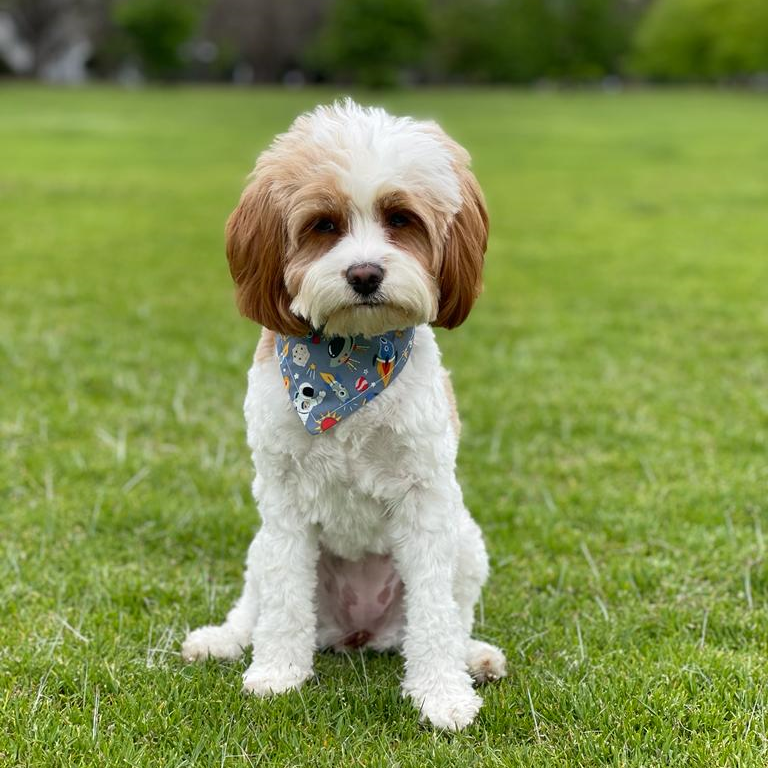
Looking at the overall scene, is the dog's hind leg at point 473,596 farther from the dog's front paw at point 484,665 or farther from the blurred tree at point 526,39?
the blurred tree at point 526,39

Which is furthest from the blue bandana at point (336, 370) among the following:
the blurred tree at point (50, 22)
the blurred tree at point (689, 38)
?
the blurred tree at point (689, 38)

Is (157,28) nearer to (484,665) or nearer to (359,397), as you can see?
(359,397)

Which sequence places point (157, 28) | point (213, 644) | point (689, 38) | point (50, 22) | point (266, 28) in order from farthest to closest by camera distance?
point (689, 38) → point (266, 28) → point (50, 22) → point (157, 28) → point (213, 644)

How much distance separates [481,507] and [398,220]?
7.73 feet

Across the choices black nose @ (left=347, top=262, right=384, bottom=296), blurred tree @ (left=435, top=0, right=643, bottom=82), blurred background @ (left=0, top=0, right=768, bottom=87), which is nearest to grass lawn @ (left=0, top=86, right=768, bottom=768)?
black nose @ (left=347, top=262, right=384, bottom=296)

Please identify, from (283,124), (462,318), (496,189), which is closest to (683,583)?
(462,318)

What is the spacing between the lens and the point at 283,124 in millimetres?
32281

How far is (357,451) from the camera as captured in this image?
318 centimetres

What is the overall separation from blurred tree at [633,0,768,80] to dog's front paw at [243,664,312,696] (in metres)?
72.9

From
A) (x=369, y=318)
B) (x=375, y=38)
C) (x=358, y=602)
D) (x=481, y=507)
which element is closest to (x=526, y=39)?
(x=375, y=38)

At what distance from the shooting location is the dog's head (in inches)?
113

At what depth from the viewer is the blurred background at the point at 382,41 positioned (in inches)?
2445

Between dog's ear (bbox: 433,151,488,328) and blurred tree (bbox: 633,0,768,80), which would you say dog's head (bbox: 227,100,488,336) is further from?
blurred tree (bbox: 633,0,768,80)

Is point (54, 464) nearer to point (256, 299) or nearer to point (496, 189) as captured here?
point (256, 299)
